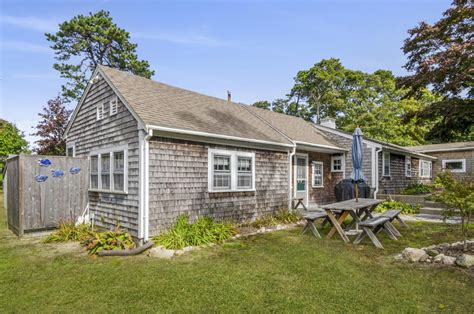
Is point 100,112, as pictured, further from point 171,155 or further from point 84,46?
point 84,46

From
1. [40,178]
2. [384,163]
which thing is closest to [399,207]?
[384,163]

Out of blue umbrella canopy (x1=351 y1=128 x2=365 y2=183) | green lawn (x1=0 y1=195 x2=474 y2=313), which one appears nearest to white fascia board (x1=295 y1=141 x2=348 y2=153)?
blue umbrella canopy (x1=351 y1=128 x2=365 y2=183)

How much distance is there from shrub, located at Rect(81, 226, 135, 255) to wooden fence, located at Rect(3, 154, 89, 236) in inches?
88.2

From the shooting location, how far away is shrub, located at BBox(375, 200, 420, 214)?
12250mm

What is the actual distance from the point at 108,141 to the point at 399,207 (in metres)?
11.9

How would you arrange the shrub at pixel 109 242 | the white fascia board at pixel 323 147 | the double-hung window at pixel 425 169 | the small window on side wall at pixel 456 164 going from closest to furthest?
the shrub at pixel 109 242 → the white fascia board at pixel 323 147 → the double-hung window at pixel 425 169 → the small window on side wall at pixel 456 164

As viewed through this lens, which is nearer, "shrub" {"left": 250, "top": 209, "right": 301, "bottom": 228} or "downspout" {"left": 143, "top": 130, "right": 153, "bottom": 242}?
"downspout" {"left": 143, "top": 130, "right": 153, "bottom": 242}

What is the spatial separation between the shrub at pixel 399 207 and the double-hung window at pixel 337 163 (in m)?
2.61

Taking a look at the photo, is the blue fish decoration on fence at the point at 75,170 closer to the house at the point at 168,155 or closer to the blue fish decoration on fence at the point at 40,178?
the house at the point at 168,155

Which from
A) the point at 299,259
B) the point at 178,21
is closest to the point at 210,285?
the point at 299,259

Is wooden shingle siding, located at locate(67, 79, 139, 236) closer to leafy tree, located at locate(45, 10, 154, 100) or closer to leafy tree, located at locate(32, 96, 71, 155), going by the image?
leafy tree, located at locate(32, 96, 71, 155)

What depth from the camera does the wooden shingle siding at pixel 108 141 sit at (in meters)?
7.44

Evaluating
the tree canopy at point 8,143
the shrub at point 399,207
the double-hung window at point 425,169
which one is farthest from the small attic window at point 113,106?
the tree canopy at point 8,143

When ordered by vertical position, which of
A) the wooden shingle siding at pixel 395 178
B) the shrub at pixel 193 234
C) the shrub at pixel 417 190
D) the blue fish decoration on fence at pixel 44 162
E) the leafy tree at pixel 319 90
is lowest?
the shrub at pixel 193 234
